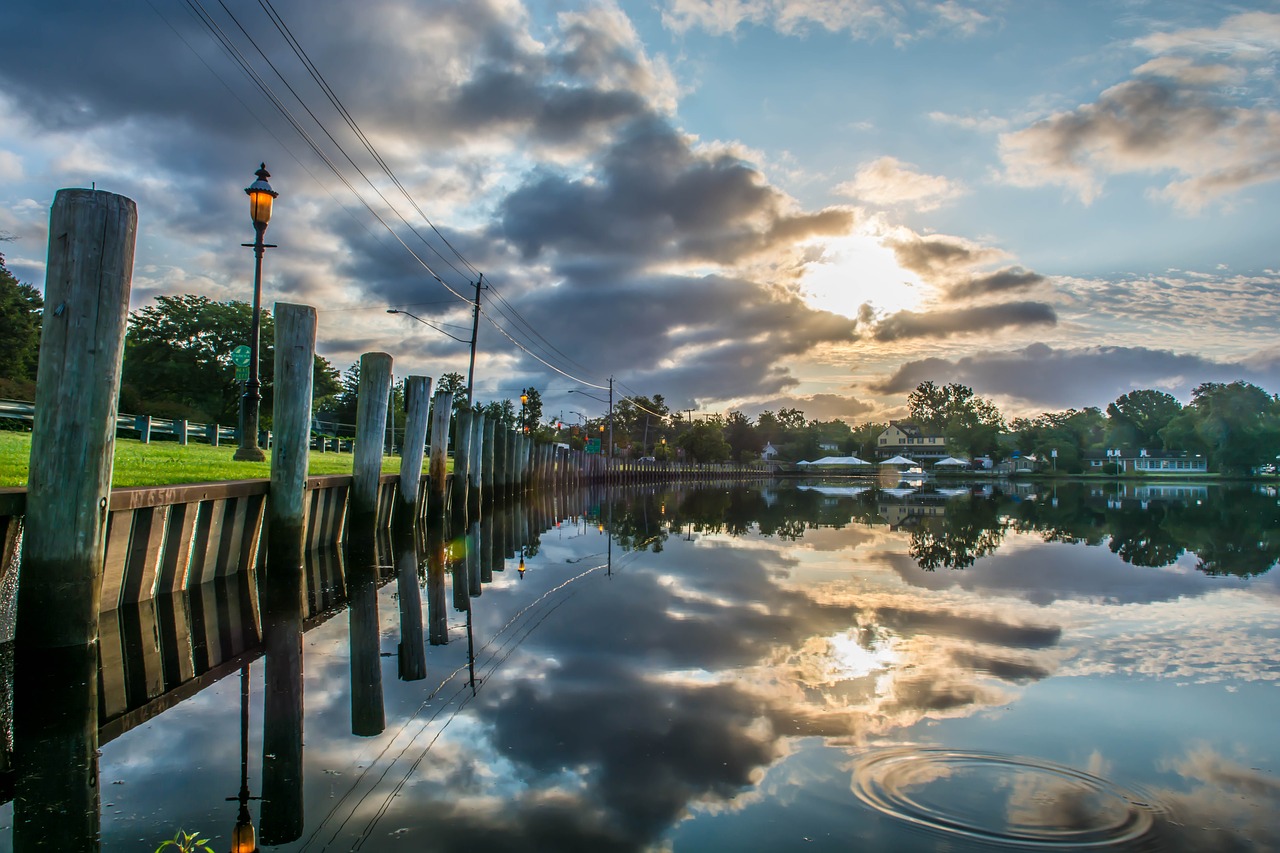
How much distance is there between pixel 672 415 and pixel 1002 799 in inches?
6745

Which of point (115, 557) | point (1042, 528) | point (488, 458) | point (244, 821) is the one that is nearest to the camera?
point (244, 821)

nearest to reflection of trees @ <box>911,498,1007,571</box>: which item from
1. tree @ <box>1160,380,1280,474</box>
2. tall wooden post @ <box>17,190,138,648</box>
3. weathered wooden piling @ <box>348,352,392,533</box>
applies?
weathered wooden piling @ <box>348,352,392,533</box>

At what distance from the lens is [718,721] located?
497 cm

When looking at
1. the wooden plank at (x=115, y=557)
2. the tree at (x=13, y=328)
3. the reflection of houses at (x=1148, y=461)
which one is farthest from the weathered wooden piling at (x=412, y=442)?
the reflection of houses at (x=1148, y=461)

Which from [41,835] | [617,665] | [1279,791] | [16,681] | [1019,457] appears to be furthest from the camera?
[1019,457]

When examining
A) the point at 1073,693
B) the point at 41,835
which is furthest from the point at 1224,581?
the point at 41,835

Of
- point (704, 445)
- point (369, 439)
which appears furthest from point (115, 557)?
point (704, 445)

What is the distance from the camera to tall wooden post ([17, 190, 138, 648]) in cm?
564

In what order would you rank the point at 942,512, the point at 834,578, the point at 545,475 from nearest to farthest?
the point at 834,578 → the point at 942,512 → the point at 545,475

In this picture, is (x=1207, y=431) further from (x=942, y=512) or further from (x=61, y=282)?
(x=61, y=282)

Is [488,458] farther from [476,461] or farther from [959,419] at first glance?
[959,419]

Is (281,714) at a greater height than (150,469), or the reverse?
(150,469)

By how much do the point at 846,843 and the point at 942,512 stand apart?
26.8 meters

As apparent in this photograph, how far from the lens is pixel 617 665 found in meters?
6.38
